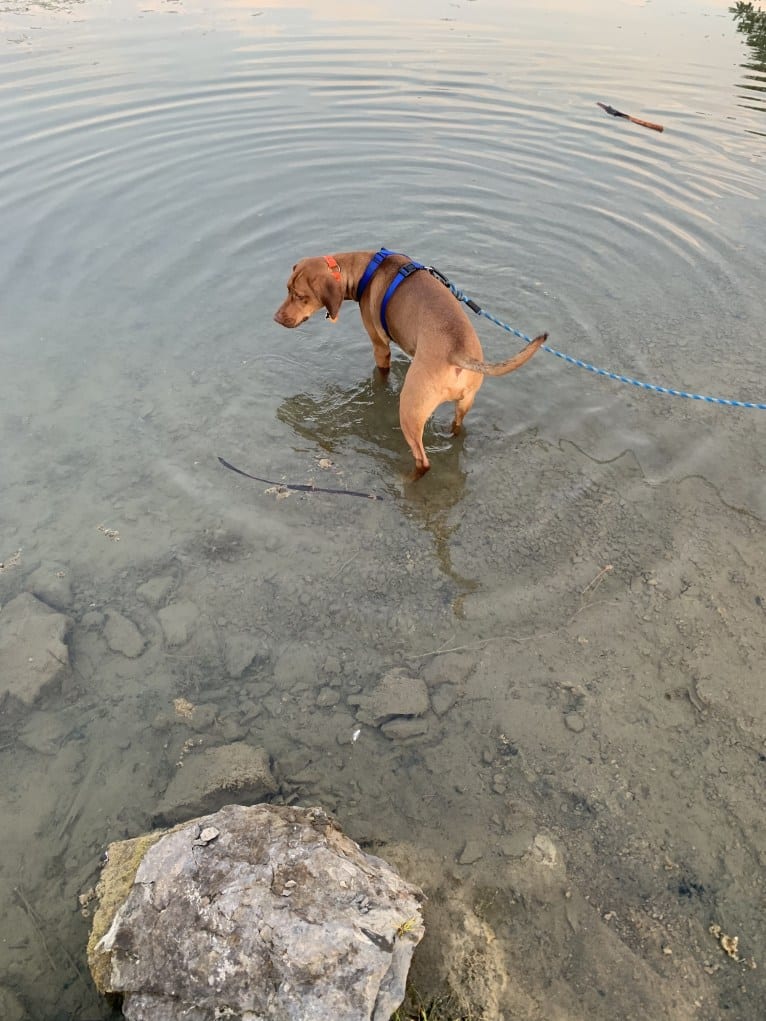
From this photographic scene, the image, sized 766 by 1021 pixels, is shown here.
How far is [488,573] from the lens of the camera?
3.99 meters

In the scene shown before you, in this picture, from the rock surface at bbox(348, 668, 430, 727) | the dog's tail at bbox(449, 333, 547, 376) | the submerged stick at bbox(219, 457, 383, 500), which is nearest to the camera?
the rock surface at bbox(348, 668, 430, 727)

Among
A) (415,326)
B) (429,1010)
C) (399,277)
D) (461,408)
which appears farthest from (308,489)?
(429,1010)

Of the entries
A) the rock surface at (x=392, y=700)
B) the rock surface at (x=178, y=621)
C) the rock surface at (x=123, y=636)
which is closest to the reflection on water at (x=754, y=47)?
the rock surface at (x=392, y=700)

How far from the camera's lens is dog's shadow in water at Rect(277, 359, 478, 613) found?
437cm

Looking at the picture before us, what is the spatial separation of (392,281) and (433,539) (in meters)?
1.98

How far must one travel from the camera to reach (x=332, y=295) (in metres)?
5.03

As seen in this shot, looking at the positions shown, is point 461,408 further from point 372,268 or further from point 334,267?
point 334,267

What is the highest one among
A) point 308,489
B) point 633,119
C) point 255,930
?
point 633,119

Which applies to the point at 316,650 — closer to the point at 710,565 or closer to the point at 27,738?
the point at 27,738

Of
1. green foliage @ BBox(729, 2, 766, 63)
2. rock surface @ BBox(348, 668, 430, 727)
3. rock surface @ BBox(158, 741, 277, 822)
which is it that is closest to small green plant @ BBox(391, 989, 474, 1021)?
rock surface @ BBox(158, 741, 277, 822)

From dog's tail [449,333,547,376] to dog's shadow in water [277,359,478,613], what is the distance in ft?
3.11

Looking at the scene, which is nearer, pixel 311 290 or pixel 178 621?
pixel 178 621

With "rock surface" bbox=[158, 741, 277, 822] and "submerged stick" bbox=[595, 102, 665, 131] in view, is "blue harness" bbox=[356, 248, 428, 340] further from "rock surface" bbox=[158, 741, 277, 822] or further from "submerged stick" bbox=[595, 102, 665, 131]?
"submerged stick" bbox=[595, 102, 665, 131]

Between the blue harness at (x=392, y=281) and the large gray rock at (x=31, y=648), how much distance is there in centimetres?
307
